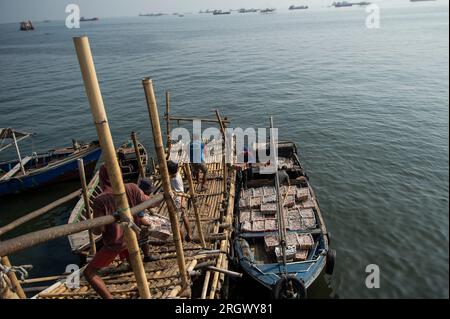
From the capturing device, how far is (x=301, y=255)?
1135 cm

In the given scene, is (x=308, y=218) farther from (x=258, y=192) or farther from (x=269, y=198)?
(x=258, y=192)

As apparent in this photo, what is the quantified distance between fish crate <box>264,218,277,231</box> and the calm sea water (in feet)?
9.36

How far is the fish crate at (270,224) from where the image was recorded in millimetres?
12500

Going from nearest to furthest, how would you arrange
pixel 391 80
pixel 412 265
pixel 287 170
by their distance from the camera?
pixel 412 265 < pixel 287 170 < pixel 391 80

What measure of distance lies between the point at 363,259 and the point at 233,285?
539 centimetres

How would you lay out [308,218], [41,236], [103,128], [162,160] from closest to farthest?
[41,236] < [103,128] < [162,160] < [308,218]

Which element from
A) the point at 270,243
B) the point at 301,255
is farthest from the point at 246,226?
the point at 301,255

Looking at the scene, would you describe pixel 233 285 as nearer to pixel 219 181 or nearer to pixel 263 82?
pixel 219 181

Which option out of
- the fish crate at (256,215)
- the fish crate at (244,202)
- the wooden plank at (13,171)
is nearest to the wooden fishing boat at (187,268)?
the fish crate at (256,215)

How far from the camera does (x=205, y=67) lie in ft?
172

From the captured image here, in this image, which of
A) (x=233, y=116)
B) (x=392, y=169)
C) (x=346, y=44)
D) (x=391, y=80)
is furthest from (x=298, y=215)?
(x=346, y=44)

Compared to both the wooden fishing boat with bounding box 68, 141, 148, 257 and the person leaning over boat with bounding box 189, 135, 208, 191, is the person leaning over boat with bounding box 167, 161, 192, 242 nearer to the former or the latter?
the person leaning over boat with bounding box 189, 135, 208, 191

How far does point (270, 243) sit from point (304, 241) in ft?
3.97

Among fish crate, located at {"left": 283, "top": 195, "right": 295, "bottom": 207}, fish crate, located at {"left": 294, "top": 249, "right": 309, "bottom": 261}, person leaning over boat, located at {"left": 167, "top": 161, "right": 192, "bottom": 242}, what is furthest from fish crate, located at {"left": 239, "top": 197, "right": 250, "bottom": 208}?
person leaning over boat, located at {"left": 167, "top": 161, "right": 192, "bottom": 242}
